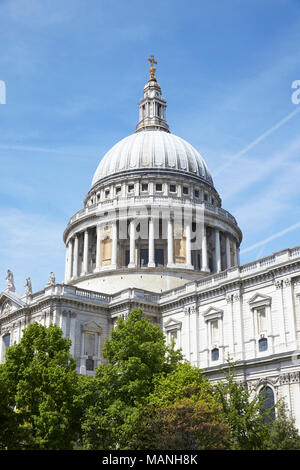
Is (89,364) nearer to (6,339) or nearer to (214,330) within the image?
(6,339)

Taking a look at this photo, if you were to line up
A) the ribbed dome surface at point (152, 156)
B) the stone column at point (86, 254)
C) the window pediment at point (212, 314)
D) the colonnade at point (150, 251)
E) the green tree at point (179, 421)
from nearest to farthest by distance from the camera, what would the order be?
the green tree at point (179, 421) < the window pediment at point (212, 314) < the colonnade at point (150, 251) < the stone column at point (86, 254) < the ribbed dome surface at point (152, 156)

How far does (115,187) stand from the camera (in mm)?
85625

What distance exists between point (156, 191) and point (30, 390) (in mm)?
45709

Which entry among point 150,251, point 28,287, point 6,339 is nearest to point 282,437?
point 28,287

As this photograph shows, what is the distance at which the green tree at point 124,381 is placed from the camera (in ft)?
131

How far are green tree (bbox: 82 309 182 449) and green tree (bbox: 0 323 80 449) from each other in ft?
5.00

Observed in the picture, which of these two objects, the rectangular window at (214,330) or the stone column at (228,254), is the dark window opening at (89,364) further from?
the stone column at (228,254)

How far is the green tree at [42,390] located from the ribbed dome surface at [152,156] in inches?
1747

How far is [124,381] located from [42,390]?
5.48 metres

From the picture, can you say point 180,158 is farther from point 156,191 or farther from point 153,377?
point 153,377

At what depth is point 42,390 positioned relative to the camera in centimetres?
4147

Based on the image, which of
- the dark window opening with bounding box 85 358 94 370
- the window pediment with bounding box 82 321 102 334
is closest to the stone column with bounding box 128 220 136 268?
the window pediment with bounding box 82 321 102 334

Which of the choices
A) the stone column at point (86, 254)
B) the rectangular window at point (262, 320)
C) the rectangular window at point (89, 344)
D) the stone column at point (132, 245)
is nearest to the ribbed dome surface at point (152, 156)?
the stone column at point (132, 245)

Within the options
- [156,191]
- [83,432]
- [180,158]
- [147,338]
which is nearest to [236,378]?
[147,338]
